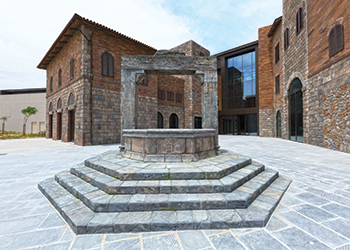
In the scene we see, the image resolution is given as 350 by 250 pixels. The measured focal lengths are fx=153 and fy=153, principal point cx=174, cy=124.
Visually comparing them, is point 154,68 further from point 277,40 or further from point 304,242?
point 277,40

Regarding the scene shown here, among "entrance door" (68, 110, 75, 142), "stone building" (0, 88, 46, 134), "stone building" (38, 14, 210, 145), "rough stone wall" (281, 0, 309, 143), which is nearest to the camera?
"rough stone wall" (281, 0, 309, 143)

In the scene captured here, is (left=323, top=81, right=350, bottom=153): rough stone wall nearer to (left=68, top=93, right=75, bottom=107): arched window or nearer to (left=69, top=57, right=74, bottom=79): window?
(left=68, top=93, right=75, bottom=107): arched window

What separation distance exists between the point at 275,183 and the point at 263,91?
53.0ft

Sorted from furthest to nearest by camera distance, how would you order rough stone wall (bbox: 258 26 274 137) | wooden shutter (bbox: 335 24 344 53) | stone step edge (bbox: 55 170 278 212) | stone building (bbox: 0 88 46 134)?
1. stone building (bbox: 0 88 46 134)
2. rough stone wall (bbox: 258 26 274 137)
3. wooden shutter (bbox: 335 24 344 53)
4. stone step edge (bbox: 55 170 278 212)

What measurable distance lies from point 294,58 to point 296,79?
1.57 metres

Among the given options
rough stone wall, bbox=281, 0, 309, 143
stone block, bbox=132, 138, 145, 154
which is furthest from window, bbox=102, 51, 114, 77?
rough stone wall, bbox=281, 0, 309, 143

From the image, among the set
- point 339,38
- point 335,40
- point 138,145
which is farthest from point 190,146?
point 335,40

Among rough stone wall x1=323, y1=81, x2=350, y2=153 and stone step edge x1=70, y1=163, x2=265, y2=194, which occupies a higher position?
rough stone wall x1=323, y1=81, x2=350, y2=153

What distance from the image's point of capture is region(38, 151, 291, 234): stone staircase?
2.17m

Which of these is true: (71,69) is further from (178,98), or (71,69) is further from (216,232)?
(216,232)

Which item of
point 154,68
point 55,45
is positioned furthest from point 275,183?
point 55,45

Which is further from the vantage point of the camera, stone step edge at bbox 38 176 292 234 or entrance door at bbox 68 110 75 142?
entrance door at bbox 68 110 75 142

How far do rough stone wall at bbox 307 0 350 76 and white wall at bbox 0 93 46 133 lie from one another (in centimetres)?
3601

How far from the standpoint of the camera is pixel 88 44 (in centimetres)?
1068
